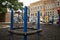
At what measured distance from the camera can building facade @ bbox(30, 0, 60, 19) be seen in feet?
176

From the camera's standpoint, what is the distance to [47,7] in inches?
2317

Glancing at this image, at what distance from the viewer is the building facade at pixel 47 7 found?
53.5m

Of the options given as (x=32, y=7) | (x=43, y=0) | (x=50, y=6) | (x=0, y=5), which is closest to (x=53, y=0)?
(x=50, y=6)

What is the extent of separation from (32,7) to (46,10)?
11768 millimetres

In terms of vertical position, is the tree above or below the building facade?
below

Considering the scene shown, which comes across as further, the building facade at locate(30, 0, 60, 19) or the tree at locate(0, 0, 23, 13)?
the building facade at locate(30, 0, 60, 19)

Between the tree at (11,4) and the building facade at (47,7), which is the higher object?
the building facade at (47,7)

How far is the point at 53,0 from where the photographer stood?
56.3 m

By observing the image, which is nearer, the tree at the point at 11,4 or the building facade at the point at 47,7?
the tree at the point at 11,4

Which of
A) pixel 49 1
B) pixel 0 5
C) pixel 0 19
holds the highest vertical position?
pixel 49 1

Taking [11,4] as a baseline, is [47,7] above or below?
above

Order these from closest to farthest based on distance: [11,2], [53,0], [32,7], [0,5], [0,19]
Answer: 1. [0,5]
2. [11,2]
3. [0,19]
4. [53,0]
5. [32,7]

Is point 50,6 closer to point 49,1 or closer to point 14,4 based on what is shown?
point 49,1

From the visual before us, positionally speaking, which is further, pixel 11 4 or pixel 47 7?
pixel 47 7
